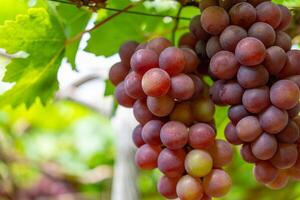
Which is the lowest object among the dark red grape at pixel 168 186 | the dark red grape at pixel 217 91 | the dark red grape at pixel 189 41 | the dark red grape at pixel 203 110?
the dark red grape at pixel 168 186

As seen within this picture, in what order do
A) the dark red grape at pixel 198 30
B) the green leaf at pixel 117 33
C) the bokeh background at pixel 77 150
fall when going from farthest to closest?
1. the bokeh background at pixel 77 150
2. the green leaf at pixel 117 33
3. the dark red grape at pixel 198 30

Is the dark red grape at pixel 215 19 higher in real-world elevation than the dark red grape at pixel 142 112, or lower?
higher

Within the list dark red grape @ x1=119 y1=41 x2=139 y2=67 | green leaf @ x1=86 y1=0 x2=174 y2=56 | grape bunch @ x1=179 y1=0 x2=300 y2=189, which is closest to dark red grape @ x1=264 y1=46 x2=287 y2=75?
grape bunch @ x1=179 y1=0 x2=300 y2=189

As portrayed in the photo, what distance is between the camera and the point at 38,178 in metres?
2.19

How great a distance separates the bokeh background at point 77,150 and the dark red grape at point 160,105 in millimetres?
336

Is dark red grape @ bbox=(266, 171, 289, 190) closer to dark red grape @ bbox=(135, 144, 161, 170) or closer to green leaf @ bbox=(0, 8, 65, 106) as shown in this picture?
dark red grape @ bbox=(135, 144, 161, 170)

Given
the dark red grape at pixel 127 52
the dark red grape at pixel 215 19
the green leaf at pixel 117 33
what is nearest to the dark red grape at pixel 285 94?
the dark red grape at pixel 215 19

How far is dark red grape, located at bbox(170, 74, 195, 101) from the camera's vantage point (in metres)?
0.67

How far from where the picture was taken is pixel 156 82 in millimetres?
646

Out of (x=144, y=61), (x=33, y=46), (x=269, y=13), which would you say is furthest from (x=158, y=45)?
(x=33, y=46)

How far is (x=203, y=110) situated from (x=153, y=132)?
0.23 feet

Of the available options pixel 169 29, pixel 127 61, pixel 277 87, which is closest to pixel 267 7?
pixel 277 87

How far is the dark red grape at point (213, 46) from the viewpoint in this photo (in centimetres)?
70

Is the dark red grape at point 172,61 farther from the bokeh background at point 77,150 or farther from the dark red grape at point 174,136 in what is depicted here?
the bokeh background at point 77,150
